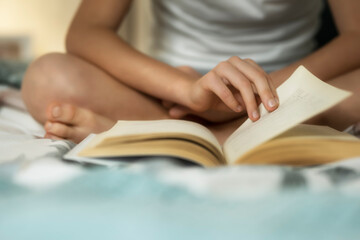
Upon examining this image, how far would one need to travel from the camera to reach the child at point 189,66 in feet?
2.20

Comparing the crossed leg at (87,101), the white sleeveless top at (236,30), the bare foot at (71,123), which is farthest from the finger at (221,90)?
the white sleeveless top at (236,30)

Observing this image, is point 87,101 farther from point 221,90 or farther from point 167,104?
point 221,90

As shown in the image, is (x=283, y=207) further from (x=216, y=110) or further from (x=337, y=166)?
(x=216, y=110)

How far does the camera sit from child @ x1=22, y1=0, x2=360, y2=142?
2.20 ft

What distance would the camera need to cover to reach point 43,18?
2561 millimetres

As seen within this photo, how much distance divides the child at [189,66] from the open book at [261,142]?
0.20 ft

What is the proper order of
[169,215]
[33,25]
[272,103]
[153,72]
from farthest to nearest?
1. [33,25]
2. [153,72]
3. [272,103]
4. [169,215]

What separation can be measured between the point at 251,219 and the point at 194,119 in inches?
19.7

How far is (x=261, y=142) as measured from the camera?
437 millimetres

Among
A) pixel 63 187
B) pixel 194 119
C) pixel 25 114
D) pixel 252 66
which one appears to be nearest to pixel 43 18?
pixel 25 114

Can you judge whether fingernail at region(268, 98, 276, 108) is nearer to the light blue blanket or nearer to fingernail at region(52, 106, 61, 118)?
the light blue blanket

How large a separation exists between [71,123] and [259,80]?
34 cm

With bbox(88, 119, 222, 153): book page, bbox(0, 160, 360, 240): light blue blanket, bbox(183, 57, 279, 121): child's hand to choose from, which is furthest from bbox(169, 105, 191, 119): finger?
bbox(0, 160, 360, 240): light blue blanket

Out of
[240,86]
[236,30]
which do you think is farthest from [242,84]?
[236,30]
